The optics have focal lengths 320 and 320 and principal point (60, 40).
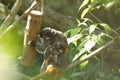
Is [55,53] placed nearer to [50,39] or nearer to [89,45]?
[50,39]

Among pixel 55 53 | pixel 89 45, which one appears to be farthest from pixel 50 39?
pixel 89 45

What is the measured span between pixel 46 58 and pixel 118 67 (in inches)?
66.8

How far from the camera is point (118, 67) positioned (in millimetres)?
3006

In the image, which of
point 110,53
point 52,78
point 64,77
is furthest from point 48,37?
point 110,53

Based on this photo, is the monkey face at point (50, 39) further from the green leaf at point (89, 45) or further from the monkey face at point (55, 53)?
the green leaf at point (89, 45)

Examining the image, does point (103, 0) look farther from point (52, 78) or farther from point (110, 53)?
point (110, 53)

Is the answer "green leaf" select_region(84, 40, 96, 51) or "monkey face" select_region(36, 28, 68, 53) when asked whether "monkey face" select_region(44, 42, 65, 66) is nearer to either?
"monkey face" select_region(36, 28, 68, 53)

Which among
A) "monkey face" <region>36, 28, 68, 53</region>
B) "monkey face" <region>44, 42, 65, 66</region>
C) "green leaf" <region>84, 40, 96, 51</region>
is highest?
"monkey face" <region>36, 28, 68, 53</region>

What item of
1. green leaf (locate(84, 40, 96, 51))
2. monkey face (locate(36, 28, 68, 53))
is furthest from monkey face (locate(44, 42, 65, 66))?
green leaf (locate(84, 40, 96, 51))

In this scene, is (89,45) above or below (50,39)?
below

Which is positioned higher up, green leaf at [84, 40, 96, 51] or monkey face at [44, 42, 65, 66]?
monkey face at [44, 42, 65, 66]

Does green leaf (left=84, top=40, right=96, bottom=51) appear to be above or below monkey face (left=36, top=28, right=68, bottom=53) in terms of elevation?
below

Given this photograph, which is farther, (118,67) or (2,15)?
(118,67)

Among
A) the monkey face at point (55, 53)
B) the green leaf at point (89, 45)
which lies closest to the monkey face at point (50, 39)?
the monkey face at point (55, 53)
